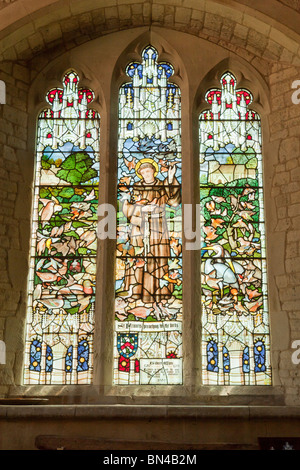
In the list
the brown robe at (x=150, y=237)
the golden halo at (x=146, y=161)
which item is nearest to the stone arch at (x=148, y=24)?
the golden halo at (x=146, y=161)

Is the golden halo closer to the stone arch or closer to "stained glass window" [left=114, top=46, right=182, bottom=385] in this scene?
"stained glass window" [left=114, top=46, right=182, bottom=385]

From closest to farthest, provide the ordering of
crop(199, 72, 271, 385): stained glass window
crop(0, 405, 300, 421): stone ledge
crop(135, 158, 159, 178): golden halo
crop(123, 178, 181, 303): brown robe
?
crop(0, 405, 300, 421): stone ledge < crop(199, 72, 271, 385): stained glass window < crop(123, 178, 181, 303): brown robe < crop(135, 158, 159, 178): golden halo

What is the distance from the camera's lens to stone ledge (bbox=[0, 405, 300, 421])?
5.26m

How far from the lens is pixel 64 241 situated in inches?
266

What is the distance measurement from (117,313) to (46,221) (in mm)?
1197

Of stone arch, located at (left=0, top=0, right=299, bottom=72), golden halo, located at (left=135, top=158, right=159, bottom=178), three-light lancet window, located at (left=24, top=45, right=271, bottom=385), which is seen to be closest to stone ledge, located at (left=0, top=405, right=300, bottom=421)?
three-light lancet window, located at (left=24, top=45, right=271, bottom=385)

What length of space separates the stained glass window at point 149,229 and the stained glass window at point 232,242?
0.29m

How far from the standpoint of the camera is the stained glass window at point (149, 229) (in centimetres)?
634

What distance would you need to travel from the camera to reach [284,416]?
17.3ft

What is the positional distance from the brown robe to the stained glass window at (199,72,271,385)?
0.36m

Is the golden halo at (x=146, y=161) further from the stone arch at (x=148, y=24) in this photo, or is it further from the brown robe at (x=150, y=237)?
the stone arch at (x=148, y=24)

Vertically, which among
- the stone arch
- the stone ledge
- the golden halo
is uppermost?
the stone arch

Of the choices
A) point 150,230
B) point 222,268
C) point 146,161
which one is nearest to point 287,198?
point 222,268

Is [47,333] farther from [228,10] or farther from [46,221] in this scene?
[228,10]
